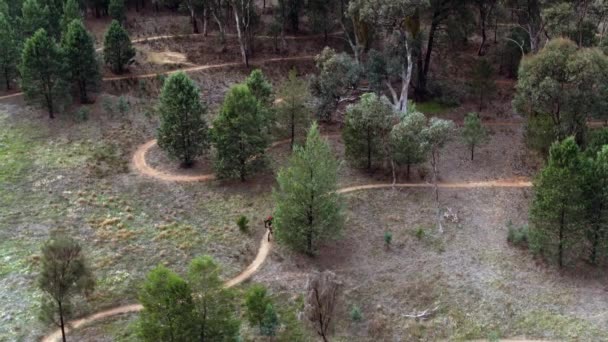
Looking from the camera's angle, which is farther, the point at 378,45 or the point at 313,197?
the point at 378,45

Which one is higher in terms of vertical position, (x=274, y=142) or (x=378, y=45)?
(x=378, y=45)

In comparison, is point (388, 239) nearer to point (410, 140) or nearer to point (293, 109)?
point (410, 140)

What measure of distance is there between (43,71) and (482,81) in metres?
49.7

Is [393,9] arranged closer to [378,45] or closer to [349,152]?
[349,152]

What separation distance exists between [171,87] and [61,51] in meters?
16.3

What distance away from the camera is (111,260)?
49.8 m

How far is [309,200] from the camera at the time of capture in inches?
1951

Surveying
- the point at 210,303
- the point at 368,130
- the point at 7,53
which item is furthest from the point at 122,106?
the point at 210,303

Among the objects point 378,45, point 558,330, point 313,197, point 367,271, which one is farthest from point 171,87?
point 558,330

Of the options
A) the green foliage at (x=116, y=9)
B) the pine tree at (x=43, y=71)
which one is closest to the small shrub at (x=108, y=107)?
the pine tree at (x=43, y=71)

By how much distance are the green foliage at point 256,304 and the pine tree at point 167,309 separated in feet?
18.8

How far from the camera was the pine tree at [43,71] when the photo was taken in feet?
217

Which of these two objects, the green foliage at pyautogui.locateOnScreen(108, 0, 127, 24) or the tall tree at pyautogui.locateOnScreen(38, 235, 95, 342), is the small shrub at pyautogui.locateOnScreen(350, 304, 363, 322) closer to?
the tall tree at pyautogui.locateOnScreen(38, 235, 95, 342)

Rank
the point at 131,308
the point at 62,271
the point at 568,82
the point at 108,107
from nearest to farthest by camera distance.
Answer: the point at 62,271 < the point at 131,308 < the point at 568,82 < the point at 108,107
